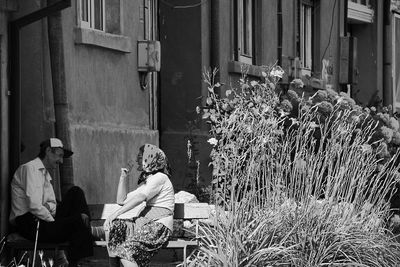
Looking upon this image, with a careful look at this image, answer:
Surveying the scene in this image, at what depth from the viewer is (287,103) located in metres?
13.9

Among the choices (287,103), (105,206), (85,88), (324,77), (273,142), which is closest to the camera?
(273,142)

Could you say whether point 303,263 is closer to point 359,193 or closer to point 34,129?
point 359,193

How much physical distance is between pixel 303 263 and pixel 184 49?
23.6 feet

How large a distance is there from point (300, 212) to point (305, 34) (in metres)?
11.7

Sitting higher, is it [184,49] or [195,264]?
[184,49]

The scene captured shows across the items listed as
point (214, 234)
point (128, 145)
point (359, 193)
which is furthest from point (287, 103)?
point (214, 234)

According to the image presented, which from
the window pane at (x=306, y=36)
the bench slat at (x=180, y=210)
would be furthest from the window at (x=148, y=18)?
the window pane at (x=306, y=36)

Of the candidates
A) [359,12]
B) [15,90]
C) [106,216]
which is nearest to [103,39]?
[15,90]

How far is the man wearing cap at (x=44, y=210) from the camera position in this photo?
11.3 m

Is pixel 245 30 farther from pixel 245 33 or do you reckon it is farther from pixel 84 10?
pixel 84 10

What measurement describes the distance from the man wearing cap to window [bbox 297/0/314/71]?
9.75 m

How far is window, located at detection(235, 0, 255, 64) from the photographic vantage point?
17.7m

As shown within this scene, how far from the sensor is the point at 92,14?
13.5 meters

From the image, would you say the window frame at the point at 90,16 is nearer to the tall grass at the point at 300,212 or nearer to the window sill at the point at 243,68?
the tall grass at the point at 300,212
